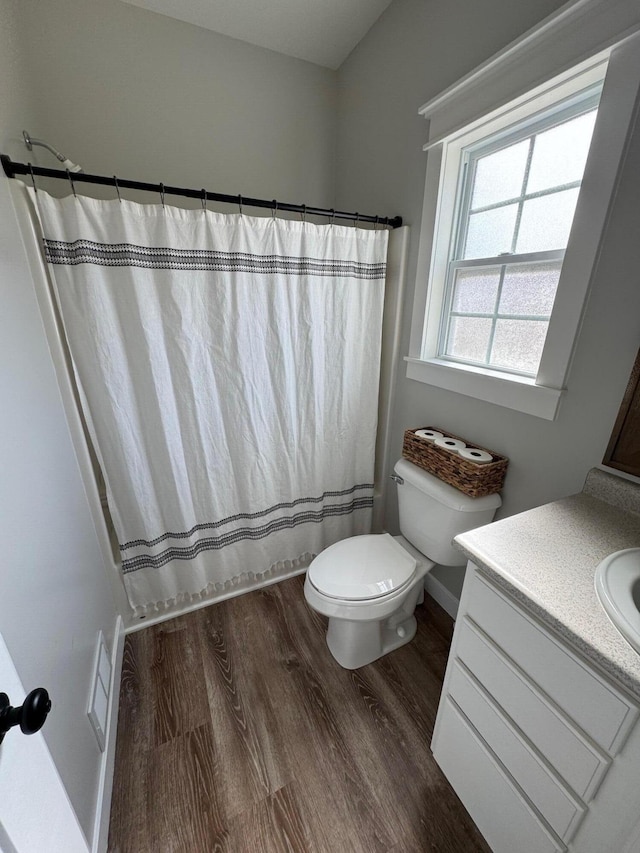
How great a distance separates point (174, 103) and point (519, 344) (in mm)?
1837

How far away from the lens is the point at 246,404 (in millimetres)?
1496

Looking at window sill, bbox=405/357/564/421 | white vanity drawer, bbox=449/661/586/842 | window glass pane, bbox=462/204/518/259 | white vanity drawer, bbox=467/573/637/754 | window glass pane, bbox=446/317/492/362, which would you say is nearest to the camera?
white vanity drawer, bbox=467/573/637/754

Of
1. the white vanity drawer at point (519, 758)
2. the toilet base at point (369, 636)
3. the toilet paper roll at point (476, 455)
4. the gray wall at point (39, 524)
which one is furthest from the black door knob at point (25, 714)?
the toilet paper roll at point (476, 455)

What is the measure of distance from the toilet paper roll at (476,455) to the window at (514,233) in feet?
1.03

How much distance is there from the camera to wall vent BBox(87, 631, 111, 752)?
105 centimetres

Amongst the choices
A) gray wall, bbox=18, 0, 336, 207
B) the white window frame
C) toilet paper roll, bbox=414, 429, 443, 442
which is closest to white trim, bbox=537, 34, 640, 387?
the white window frame

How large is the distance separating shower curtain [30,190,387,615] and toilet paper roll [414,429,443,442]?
0.35 metres

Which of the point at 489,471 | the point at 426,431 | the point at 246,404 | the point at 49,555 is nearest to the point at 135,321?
the point at 246,404

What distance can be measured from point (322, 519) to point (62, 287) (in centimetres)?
148

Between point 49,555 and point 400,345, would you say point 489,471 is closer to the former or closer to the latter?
point 400,345

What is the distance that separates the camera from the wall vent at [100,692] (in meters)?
1.05

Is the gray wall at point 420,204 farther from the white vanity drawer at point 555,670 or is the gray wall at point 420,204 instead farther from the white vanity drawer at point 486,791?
the white vanity drawer at point 486,791

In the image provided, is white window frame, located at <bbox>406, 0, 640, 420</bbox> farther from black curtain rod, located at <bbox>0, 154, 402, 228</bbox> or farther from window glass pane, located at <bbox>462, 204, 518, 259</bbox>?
black curtain rod, located at <bbox>0, 154, 402, 228</bbox>

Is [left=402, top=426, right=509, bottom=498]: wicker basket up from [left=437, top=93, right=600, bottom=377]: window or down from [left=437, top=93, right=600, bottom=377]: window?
down
